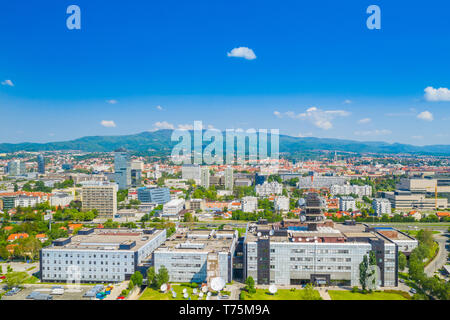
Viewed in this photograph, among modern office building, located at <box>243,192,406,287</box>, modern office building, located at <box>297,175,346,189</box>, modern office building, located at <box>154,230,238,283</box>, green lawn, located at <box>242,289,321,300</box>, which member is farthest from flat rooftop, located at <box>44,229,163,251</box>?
modern office building, located at <box>297,175,346,189</box>

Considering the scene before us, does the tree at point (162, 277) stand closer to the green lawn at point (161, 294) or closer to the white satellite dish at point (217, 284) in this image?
the green lawn at point (161, 294)

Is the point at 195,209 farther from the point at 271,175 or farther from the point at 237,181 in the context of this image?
the point at 271,175

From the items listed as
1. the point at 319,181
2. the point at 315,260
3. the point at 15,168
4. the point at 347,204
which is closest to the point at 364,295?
the point at 315,260

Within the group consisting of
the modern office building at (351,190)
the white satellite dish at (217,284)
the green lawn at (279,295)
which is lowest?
the green lawn at (279,295)

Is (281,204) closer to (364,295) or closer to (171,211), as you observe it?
(171,211)

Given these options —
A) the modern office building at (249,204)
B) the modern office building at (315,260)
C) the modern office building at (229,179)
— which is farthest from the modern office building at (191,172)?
the modern office building at (315,260)
